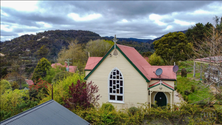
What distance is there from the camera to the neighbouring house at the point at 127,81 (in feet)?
42.1

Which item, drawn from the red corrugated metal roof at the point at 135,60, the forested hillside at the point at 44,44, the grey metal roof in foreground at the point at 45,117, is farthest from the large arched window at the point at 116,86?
the forested hillside at the point at 44,44

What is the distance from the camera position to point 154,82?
13492 mm

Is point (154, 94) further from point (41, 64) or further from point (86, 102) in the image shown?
point (41, 64)

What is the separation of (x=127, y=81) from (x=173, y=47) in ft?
70.1

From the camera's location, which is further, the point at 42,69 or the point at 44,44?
the point at 44,44

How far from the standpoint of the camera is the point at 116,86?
1341 centimetres

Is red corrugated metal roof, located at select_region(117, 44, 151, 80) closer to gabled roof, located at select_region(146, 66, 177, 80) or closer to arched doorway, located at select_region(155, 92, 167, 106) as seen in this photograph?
gabled roof, located at select_region(146, 66, 177, 80)

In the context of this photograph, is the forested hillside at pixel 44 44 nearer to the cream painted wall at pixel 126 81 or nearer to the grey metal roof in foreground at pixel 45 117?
the cream painted wall at pixel 126 81

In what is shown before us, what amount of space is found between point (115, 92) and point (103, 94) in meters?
1.15

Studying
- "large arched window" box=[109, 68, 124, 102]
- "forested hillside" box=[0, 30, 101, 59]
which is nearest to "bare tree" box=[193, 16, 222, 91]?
"large arched window" box=[109, 68, 124, 102]

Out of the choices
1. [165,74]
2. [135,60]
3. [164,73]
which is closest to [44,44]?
[135,60]

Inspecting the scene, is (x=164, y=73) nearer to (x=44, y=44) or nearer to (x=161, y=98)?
(x=161, y=98)

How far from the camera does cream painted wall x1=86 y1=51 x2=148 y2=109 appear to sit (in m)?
12.9

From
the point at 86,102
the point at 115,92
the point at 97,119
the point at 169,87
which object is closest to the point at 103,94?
the point at 115,92
